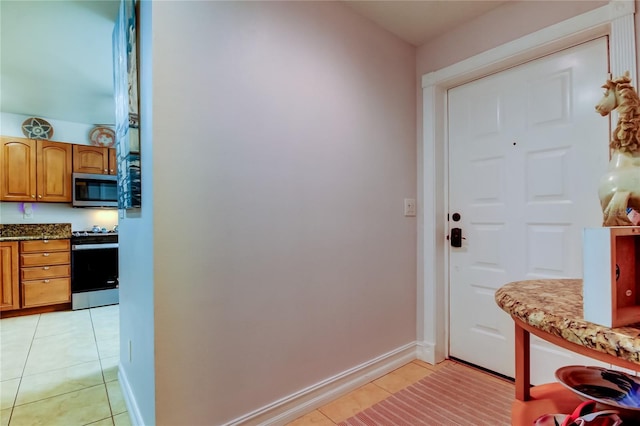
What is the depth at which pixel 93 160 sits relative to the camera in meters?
4.26

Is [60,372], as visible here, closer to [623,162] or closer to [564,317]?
[564,317]

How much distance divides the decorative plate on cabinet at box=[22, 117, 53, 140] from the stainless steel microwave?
30.7 inches

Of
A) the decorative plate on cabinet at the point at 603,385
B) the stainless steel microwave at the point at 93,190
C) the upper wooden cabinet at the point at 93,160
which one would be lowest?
the decorative plate on cabinet at the point at 603,385

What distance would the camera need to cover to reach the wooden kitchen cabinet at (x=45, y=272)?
11.8 ft

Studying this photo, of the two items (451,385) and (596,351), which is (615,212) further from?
(451,385)

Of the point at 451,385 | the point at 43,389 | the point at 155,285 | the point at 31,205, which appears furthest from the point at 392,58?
the point at 31,205

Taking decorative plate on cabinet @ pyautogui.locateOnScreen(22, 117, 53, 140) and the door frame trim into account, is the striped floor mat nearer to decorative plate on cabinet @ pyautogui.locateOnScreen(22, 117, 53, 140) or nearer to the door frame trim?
the door frame trim

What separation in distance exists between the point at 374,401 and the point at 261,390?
0.71 meters

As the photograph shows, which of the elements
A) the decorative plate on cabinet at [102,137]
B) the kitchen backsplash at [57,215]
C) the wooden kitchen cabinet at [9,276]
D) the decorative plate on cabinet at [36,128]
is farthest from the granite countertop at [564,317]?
the decorative plate on cabinet at [36,128]

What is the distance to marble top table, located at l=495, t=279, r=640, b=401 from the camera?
1.51ft

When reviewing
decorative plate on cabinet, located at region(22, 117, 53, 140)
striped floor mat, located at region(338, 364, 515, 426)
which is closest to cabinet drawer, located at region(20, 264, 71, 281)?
decorative plate on cabinet, located at region(22, 117, 53, 140)

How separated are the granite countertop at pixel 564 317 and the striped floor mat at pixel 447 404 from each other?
3.83ft

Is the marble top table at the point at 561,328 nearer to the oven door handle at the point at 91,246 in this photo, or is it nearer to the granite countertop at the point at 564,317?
Answer: the granite countertop at the point at 564,317

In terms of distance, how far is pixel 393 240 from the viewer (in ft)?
7.22
